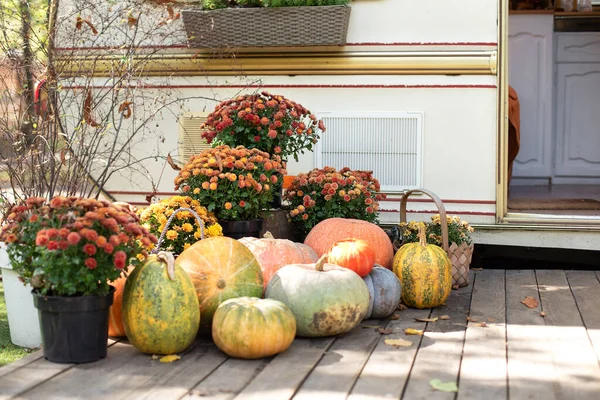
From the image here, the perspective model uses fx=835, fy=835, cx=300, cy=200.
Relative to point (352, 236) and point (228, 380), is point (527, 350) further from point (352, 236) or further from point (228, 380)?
point (352, 236)

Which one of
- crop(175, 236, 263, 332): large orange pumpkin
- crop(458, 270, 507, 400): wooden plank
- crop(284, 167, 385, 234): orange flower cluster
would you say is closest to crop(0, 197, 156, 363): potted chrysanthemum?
crop(175, 236, 263, 332): large orange pumpkin

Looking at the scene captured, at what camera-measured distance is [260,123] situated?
5.29m

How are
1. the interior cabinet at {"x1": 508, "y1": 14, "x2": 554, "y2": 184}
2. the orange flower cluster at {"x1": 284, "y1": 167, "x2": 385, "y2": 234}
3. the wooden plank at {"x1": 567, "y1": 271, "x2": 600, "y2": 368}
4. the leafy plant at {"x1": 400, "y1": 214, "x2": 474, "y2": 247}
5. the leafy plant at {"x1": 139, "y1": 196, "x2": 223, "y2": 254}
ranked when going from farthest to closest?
1. the interior cabinet at {"x1": 508, "y1": 14, "x2": 554, "y2": 184}
2. the orange flower cluster at {"x1": 284, "y1": 167, "x2": 385, "y2": 234}
3. the leafy plant at {"x1": 400, "y1": 214, "x2": 474, "y2": 247}
4. the leafy plant at {"x1": 139, "y1": 196, "x2": 223, "y2": 254}
5. the wooden plank at {"x1": 567, "y1": 271, "x2": 600, "y2": 368}

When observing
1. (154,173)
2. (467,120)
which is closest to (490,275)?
(467,120)

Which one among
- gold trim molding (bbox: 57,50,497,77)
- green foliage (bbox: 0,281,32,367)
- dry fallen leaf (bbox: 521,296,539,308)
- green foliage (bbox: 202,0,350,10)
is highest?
green foliage (bbox: 202,0,350,10)

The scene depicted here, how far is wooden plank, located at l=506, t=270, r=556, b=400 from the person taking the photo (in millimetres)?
3158

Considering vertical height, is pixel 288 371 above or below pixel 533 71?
below

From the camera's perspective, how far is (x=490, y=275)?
18.4 feet

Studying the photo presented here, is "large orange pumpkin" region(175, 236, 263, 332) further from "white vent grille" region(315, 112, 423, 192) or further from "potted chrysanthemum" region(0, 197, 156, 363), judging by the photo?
"white vent grille" region(315, 112, 423, 192)

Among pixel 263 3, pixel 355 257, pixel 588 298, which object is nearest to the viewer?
pixel 355 257

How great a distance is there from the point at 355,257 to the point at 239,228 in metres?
0.93

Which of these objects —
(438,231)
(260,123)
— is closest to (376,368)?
(438,231)

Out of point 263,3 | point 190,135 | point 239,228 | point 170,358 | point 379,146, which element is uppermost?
point 263,3

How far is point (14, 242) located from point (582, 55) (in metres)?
5.97
